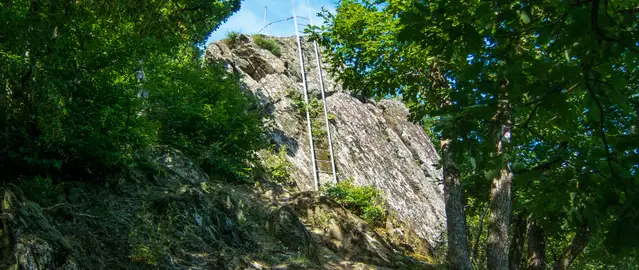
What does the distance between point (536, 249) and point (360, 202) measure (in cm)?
391

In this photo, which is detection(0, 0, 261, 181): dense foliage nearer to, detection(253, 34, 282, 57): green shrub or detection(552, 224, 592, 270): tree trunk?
detection(552, 224, 592, 270): tree trunk

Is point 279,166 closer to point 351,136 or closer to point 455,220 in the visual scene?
point 351,136

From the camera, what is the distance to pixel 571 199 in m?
2.61

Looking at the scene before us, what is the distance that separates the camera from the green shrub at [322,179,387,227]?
38.0 feet

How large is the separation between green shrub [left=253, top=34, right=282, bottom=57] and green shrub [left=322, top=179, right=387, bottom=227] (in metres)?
7.86

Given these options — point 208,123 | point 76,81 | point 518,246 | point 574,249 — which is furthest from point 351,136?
point 76,81

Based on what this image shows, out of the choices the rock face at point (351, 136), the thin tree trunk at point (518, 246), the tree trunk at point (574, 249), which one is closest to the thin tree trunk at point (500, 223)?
the tree trunk at point (574, 249)

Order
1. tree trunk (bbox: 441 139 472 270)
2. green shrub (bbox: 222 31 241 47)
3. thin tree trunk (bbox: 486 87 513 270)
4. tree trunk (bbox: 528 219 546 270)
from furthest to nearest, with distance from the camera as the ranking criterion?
green shrub (bbox: 222 31 241 47), tree trunk (bbox: 528 219 546 270), tree trunk (bbox: 441 139 472 270), thin tree trunk (bbox: 486 87 513 270)

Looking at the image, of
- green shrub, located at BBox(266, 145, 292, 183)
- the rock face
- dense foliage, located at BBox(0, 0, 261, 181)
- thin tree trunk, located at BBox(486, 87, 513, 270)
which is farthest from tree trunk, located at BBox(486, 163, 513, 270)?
green shrub, located at BBox(266, 145, 292, 183)

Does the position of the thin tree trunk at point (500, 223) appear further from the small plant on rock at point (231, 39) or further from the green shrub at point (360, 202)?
the small plant on rock at point (231, 39)

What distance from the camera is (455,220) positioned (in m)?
7.79

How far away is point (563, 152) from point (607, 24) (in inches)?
26.4

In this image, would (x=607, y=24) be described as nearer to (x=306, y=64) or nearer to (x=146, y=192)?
(x=146, y=192)

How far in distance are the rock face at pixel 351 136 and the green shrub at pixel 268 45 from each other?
0.91 ft
